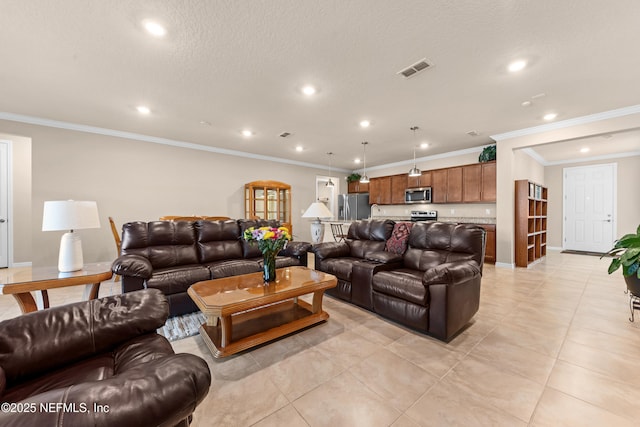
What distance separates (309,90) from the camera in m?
3.11

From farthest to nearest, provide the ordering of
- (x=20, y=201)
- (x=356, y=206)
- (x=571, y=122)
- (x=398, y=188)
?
(x=356, y=206) < (x=398, y=188) < (x=20, y=201) < (x=571, y=122)

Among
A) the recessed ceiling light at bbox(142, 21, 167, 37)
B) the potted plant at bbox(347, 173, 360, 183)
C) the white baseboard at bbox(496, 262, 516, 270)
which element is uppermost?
the recessed ceiling light at bbox(142, 21, 167, 37)

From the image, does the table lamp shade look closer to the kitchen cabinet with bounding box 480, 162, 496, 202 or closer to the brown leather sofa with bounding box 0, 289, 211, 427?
the brown leather sofa with bounding box 0, 289, 211, 427

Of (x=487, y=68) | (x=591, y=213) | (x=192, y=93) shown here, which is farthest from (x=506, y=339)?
(x=591, y=213)

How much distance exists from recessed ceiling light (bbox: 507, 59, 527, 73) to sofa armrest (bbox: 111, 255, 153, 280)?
14.0ft

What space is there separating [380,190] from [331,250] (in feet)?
15.2

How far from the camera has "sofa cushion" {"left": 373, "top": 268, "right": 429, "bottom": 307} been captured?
7.41 feet

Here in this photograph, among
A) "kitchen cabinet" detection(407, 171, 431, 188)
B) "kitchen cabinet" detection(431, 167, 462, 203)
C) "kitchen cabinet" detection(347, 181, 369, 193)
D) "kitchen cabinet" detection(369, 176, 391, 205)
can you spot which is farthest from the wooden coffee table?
"kitchen cabinet" detection(347, 181, 369, 193)

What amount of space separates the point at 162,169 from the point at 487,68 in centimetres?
572

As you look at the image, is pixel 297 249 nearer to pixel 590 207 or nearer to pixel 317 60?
pixel 317 60

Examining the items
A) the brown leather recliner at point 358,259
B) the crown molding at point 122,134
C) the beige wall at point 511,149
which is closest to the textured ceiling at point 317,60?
the crown molding at point 122,134

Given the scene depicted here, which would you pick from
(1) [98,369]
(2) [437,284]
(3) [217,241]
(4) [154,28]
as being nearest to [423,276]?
(2) [437,284]

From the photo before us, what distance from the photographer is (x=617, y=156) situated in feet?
20.3

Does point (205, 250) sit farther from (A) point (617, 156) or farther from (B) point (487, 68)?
(A) point (617, 156)
